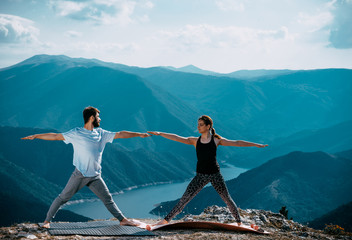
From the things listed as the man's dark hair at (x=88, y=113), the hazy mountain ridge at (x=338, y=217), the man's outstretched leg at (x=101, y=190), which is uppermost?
the man's dark hair at (x=88, y=113)

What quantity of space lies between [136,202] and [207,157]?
378 ft

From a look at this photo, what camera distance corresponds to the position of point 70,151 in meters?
137

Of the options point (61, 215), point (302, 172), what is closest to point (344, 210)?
point (302, 172)

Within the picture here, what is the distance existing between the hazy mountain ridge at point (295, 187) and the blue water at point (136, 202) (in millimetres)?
7496

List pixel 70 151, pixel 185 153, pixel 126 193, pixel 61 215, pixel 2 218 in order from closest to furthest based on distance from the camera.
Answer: pixel 2 218, pixel 61 215, pixel 126 193, pixel 70 151, pixel 185 153

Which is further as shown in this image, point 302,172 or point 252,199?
point 302,172

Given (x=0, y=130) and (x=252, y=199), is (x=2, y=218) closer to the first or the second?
(x=252, y=199)

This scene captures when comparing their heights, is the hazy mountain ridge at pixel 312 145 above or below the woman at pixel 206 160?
below

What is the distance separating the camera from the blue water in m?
104

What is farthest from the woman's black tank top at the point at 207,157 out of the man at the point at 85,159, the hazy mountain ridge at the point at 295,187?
the hazy mountain ridge at the point at 295,187

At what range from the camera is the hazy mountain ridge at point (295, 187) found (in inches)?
3748

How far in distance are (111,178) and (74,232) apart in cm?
12864

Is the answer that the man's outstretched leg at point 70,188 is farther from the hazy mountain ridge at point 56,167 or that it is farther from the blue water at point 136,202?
the hazy mountain ridge at point 56,167

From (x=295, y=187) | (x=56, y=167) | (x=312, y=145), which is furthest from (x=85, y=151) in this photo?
(x=312, y=145)
